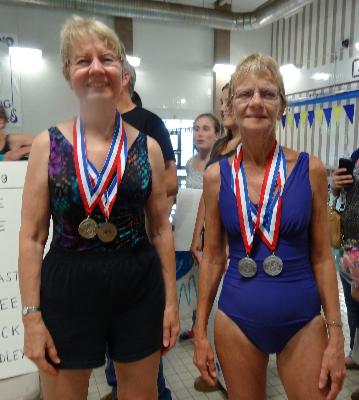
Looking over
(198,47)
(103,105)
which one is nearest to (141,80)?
(198,47)

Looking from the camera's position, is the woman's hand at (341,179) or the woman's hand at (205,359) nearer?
the woman's hand at (205,359)

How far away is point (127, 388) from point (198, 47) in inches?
257

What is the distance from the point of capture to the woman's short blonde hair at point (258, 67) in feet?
3.80

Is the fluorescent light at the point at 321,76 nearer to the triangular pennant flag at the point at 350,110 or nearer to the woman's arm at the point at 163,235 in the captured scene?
the triangular pennant flag at the point at 350,110

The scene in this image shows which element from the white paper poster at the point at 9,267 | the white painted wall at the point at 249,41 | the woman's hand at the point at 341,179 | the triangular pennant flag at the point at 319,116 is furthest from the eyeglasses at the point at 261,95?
the white painted wall at the point at 249,41

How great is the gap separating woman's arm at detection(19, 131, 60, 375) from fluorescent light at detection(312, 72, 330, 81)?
5694 mm

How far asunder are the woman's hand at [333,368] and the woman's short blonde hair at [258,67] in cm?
77

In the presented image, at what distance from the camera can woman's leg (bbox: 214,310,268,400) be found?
3.96ft

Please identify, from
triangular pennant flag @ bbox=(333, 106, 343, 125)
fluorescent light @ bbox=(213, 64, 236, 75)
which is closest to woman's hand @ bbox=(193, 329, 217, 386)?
triangular pennant flag @ bbox=(333, 106, 343, 125)

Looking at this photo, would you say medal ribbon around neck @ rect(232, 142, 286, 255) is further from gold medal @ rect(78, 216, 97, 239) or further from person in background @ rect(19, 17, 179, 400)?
gold medal @ rect(78, 216, 97, 239)

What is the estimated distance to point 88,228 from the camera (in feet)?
3.55

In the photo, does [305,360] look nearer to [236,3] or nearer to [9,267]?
[9,267]

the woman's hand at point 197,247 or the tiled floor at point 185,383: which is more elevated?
the woman's hand at point 197,247

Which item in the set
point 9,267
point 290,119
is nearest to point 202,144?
point 9,267
